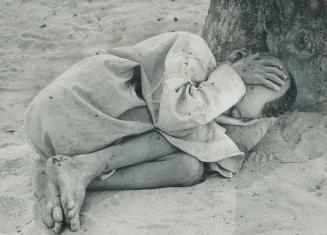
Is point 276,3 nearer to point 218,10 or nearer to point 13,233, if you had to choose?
point 218,10

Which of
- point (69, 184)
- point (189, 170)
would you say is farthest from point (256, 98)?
point (69, 184)

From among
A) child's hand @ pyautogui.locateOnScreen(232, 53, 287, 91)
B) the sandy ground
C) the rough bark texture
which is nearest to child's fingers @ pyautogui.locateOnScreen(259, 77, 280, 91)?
child's hand @ pyautogui.locateOnScreen(232, 53, 287, 91)

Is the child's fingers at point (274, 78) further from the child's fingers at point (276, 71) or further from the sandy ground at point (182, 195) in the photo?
the sandy ground at point (182, 195)

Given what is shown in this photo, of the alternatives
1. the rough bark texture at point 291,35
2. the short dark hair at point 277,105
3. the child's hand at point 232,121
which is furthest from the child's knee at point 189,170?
the rough bark texture at point 291,35

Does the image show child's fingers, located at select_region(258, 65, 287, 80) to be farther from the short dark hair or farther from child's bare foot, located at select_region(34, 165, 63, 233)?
child's bare foot, located at select_region(34, 165, 63, 233)

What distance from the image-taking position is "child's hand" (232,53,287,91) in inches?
141

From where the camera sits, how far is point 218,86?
3.48m

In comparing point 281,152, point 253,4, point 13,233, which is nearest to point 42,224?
point 13,233

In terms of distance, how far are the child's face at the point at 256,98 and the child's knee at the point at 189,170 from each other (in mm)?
439

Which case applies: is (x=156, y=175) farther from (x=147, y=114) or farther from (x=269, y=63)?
(x=269, y=63)

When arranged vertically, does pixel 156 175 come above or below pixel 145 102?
below

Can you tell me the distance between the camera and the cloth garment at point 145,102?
340 centimetres

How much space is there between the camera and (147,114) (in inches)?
143

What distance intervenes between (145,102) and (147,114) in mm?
74
